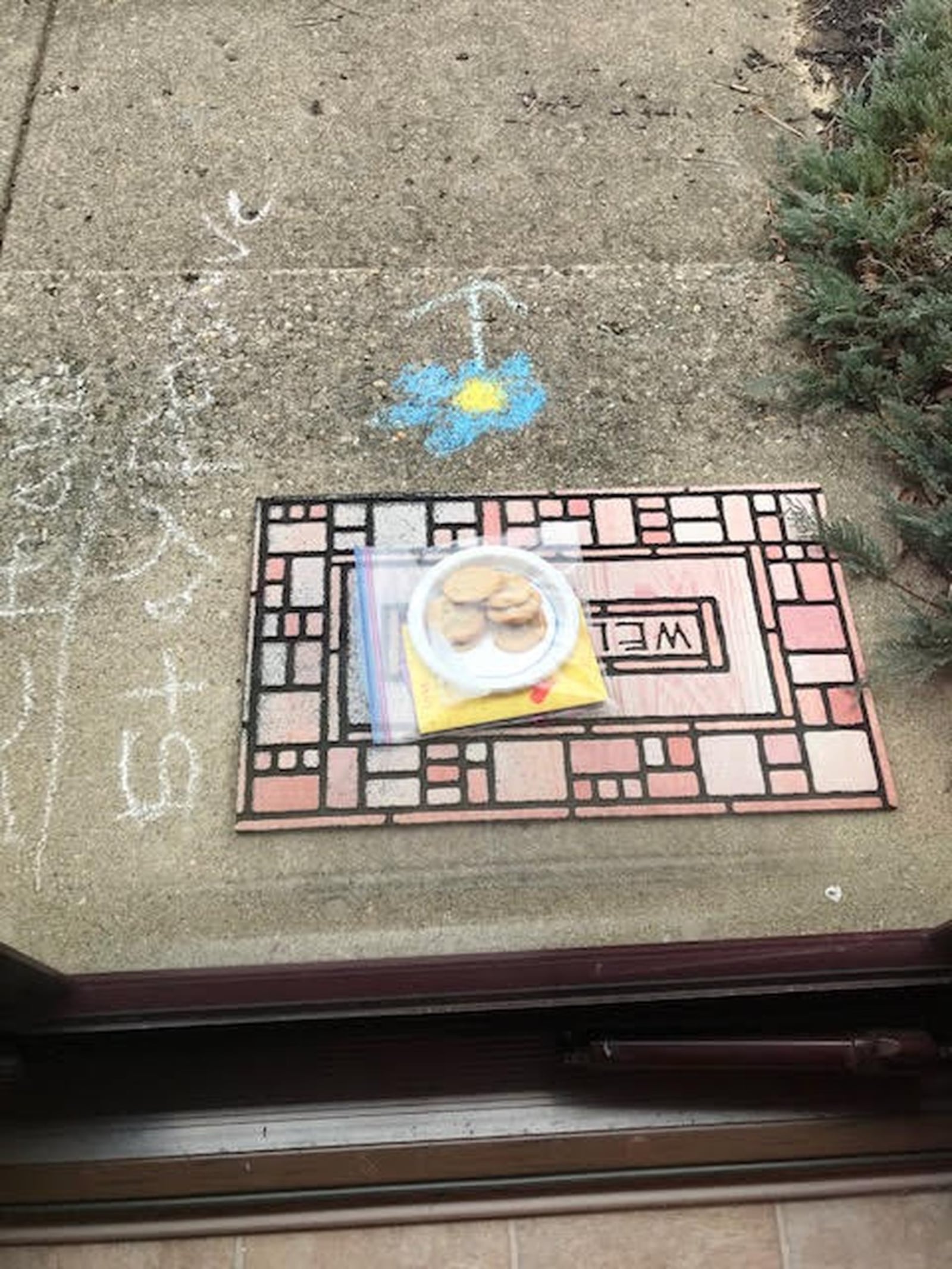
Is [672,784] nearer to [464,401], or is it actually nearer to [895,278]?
[464,401]

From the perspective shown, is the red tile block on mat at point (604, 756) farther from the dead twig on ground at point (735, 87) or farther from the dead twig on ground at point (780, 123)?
the dead twig on ground at point (735, 87)

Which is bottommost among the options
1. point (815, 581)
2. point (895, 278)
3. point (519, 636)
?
point (519, 636)

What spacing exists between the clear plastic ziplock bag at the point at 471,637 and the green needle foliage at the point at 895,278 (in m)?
0.61

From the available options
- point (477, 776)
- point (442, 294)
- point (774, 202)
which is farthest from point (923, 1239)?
point (774, 202)

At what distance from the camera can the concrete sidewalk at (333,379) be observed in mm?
2150

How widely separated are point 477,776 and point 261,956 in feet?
1.71

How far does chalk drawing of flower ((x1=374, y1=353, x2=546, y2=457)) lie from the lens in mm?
2695

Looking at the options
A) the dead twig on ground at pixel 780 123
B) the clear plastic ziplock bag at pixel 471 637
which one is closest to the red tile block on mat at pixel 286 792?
the clear plastic ziplock bag at pixel 471 637

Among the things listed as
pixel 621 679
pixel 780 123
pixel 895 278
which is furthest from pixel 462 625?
pixel 780 123

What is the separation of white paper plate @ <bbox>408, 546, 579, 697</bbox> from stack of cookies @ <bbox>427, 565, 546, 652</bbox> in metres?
0.01

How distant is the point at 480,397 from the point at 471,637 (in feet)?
2.19

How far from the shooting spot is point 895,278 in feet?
9.27

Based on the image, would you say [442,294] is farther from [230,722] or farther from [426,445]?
[230,722]

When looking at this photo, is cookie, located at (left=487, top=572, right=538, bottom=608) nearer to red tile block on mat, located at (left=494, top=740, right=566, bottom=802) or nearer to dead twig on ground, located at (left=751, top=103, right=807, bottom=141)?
red tile block on mat, located at (left=494, top=740, right=566, bottom=802)
